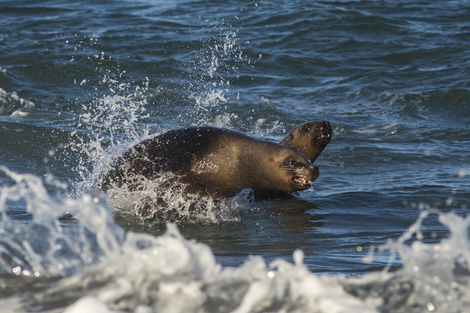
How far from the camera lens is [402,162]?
877 cm

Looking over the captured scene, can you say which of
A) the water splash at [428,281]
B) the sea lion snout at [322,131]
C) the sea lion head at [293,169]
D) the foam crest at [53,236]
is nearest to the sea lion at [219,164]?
the sea lion head at [293,169]

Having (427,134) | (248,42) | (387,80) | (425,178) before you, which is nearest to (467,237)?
(425,178)

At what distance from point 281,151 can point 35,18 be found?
1229cm

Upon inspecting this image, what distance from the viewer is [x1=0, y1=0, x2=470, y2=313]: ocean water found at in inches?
126

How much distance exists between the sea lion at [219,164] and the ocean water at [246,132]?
164mm

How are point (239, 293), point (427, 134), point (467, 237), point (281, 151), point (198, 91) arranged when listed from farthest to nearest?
point (198, 91) → point (427, 134) → point (281, 151) → point (467, 237) → point (239, 293)

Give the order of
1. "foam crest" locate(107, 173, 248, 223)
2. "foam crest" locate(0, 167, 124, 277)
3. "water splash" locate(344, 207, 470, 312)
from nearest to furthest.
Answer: "water splash" locate(344, 207, 470, 312) → "foam crest" locate(0, 167, 124, 277) → "foam crest" locate(107, 173, 248, 223)

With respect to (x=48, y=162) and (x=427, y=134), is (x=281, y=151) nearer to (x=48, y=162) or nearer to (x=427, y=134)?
(x=48, y=162)

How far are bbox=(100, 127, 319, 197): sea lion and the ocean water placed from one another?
16cm

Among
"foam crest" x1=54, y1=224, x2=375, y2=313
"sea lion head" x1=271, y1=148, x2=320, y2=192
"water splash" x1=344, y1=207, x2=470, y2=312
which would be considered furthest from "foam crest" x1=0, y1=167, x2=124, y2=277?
Answer: "sea lion head" x1=271, y1=148, x2=320, y2=192

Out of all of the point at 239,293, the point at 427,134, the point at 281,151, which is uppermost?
the point at 239,293

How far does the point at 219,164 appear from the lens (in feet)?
20.6

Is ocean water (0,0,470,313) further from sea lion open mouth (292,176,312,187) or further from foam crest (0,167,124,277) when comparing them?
sea lion open mouth (292,176,312,187)

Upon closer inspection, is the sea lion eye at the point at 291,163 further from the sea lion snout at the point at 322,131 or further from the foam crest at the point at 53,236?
the foam crest at the point at 53,236
